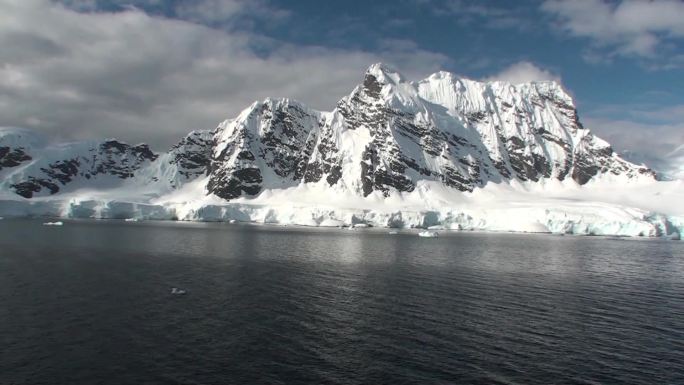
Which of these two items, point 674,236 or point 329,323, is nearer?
point 329,323

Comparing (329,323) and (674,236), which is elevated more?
(674,236)

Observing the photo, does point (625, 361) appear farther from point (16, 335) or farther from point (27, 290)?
point (27, 290)

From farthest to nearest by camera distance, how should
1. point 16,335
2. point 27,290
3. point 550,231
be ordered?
point 550,231 < point 27,290 < point 16,335

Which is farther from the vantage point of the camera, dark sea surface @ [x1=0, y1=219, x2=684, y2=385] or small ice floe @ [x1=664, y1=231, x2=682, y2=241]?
small ice floe @ [x1=664, y1=231, x2=682, y2=241]

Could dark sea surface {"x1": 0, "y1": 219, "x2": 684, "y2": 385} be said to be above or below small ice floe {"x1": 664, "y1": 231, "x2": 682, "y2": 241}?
below

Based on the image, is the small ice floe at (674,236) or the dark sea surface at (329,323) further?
the small ice floe at (674,236)

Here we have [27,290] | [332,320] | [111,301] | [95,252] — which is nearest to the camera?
[332,320]

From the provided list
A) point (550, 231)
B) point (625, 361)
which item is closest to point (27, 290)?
point (625, 361)

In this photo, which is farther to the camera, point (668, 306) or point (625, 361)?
point (668, 306)
